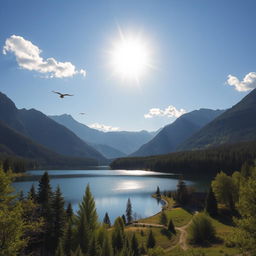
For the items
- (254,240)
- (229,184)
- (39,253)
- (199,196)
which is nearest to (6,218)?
(254,240)

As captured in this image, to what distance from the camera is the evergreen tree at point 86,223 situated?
103 ft

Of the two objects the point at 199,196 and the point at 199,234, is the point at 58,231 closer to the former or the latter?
the point at 199,234

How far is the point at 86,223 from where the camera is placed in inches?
1270

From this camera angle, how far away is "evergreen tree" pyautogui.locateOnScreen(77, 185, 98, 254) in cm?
3141

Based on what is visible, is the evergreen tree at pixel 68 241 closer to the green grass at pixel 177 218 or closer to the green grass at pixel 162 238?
the green grass at pixel 162 238

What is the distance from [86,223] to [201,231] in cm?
2936

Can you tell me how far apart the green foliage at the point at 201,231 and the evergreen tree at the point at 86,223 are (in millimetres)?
25503

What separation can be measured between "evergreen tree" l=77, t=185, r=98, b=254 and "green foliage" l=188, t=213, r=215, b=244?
2550 cm

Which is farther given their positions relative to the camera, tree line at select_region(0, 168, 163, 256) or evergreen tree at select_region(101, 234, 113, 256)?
evergreen tree at select_region(101, 234, 113, 256)

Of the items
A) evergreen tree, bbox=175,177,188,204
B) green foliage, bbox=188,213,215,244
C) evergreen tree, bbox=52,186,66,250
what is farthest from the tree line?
evergreen tree, bbox=175,177,188,204

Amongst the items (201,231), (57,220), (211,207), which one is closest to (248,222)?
(201,231)

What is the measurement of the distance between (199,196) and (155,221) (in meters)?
37.3

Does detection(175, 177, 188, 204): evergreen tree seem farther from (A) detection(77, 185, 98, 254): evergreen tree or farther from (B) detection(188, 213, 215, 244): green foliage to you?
(A) detection(77, 185, 98, 254): evergreen tree

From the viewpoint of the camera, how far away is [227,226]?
63.7 m
